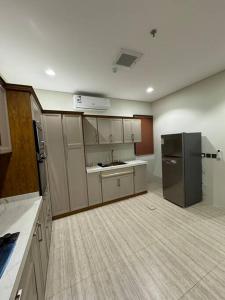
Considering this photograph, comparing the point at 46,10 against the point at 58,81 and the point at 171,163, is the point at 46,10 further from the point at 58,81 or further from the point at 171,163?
the point at 171,163

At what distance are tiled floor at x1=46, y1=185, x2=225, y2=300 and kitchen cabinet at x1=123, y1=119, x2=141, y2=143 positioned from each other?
1827 mm

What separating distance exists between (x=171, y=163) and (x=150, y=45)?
7.36 feet

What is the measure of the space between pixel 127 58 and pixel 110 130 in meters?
1.68

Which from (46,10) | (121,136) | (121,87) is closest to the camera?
(46,10)

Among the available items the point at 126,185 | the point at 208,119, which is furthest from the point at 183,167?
the point at 126,185

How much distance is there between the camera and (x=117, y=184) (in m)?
3.33

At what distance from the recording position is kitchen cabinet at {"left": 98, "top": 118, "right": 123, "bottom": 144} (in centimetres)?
334

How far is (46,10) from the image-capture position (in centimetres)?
127

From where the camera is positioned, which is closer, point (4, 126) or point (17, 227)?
point (17, 227)

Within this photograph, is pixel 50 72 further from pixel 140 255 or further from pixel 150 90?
pixel 140 255

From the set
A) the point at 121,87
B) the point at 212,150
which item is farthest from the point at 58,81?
the point at 212,150

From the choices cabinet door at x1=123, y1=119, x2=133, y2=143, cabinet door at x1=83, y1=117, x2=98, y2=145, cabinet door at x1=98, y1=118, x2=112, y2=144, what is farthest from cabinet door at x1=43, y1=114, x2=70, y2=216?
cabinet door at x1=123, y1=119, x2=133, y2=143

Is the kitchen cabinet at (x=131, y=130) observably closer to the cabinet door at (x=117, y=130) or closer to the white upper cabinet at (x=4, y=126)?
the cabinet door at (x=117, y=130)

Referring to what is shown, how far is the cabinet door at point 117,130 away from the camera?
11.5ft
